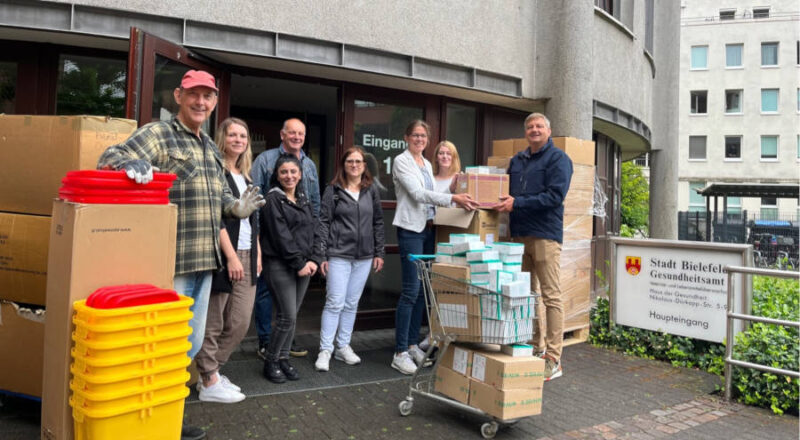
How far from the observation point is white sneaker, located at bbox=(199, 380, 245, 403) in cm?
438

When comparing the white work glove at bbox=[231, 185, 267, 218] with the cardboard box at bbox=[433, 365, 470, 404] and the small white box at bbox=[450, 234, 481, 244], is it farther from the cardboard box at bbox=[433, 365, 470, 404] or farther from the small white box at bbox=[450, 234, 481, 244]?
the cardboard box at bbox=[433, 365, 470, 404]

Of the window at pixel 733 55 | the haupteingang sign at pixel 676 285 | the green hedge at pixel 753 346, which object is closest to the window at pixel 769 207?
the window at pixel 733 55

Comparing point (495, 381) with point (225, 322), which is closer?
point (495, 381)

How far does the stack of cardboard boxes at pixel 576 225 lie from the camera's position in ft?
Result: 22.1

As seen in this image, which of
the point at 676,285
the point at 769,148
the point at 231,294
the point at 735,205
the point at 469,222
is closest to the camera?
the point at 231,294

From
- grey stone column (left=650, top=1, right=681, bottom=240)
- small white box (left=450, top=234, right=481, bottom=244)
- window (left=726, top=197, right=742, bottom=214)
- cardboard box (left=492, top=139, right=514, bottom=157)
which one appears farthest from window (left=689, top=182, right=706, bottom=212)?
small white box (left=450, top=234, right=481, bottom=244)

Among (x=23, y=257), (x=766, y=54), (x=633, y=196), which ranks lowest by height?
(x=23, y=257)

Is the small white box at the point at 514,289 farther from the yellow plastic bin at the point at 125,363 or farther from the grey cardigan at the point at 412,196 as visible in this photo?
the yellow plastic bin at the point at 125,363

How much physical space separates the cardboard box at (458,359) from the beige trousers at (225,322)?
Result: 1575 millimetres

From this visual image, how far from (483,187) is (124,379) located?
3608 millimetres

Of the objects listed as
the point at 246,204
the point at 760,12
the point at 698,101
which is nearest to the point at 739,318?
the point at 246,204

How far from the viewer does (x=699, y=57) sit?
1725 inches

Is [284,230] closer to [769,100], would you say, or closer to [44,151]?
[44,151]

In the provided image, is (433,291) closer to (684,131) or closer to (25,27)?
(25,27)
